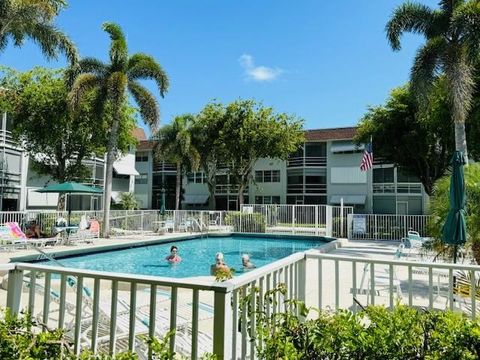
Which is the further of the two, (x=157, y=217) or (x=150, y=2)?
(x=157, y=217)

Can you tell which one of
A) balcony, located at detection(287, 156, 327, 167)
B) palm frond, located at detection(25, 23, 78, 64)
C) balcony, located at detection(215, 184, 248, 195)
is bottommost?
balcony, located at detection(215, 184, 248, 195)

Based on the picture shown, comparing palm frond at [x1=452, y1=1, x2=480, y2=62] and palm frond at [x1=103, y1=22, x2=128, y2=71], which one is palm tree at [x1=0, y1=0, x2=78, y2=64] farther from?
palm frond at [x1=452, y1=1, x2=480, y2=62]

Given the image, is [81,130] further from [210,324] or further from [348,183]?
[348,183]

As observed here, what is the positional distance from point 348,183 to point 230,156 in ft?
42.3

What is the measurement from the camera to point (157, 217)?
78.9 feet

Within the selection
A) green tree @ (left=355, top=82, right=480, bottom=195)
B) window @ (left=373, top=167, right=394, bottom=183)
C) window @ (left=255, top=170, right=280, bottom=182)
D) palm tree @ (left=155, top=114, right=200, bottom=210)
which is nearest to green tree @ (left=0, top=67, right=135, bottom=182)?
palm tree @ (left=155, top=114, right=200, bottom=210)

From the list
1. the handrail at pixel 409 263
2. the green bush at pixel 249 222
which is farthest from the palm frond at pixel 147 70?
the handrail at pixel 409 263

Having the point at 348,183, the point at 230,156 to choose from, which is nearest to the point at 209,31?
the point at 230,156

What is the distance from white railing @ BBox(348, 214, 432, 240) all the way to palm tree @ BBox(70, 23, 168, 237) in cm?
1191

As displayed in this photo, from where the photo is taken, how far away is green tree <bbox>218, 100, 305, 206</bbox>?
3025 cm

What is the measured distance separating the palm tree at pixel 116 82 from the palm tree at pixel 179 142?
41.0 ft

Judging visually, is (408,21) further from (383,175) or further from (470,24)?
(383,175)

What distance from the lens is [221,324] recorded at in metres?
2.63

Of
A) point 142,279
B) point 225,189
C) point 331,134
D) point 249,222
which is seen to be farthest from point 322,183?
point 142,279
